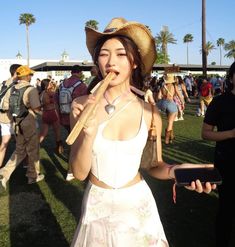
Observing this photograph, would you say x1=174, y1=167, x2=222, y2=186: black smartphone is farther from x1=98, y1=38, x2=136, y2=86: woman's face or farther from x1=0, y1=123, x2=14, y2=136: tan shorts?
x1=0, y1=123, x2=14, y2=136: tan shorts

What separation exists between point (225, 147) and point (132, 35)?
60.6 inches

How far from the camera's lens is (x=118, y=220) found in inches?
79.2

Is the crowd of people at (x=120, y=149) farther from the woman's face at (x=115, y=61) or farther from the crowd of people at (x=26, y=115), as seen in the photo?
the crowd of people at (x=26, y=115)

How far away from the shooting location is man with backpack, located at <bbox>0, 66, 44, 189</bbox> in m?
6.03

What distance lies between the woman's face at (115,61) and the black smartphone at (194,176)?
63cm

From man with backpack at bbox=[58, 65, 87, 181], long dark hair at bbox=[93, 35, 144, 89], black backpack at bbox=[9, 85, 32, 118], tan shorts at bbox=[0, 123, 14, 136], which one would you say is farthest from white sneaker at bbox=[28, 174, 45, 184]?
long dark hair at bbox=[93, 35, 144, 89]

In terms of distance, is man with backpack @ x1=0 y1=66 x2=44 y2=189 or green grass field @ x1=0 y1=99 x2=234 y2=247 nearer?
green grass field @ x1=0 y1=99 x2=234 y2=247

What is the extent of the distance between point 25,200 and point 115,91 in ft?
12.3

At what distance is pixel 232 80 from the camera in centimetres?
321

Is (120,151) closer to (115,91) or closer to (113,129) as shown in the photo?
(113,129)

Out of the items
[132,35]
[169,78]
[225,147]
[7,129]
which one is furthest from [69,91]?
[132,35]

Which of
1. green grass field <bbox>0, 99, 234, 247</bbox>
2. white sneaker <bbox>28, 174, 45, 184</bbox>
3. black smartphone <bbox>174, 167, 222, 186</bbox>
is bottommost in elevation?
green grass field <bbox>0, 99, 234, 247</bbox>

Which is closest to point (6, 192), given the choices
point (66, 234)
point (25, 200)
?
point (25, 200)

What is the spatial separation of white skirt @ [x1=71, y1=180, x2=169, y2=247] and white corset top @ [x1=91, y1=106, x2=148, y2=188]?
7cm
